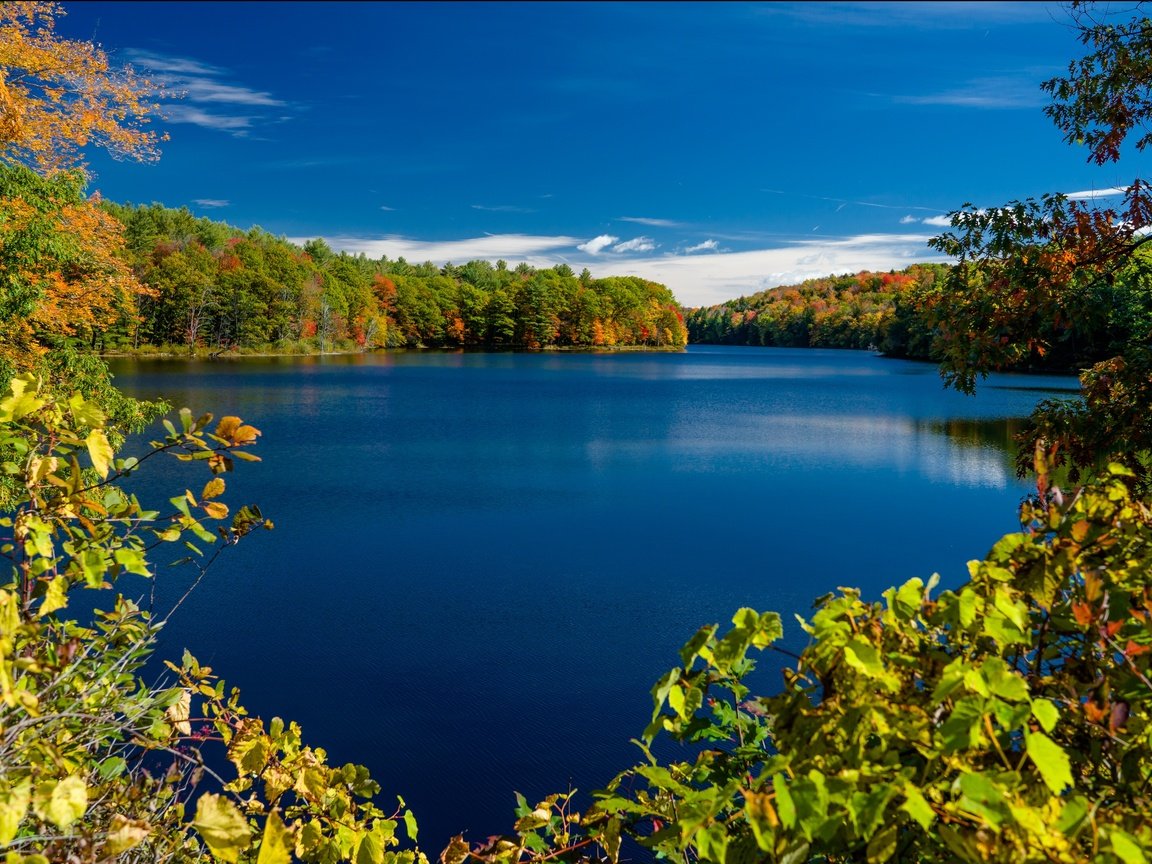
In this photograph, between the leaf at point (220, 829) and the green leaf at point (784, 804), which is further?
the leaf at point (220, 829)

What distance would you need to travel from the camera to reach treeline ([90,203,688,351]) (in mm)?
55281

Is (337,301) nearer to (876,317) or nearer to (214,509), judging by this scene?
(876,317)

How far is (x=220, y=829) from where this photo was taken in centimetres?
137

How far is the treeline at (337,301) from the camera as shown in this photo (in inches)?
2176

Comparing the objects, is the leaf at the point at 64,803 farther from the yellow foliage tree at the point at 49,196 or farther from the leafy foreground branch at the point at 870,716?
the yellow foliage tree at the point at 49,196

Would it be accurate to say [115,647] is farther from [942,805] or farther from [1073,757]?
[1073,757]

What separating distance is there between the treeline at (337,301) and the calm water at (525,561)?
1324 inches

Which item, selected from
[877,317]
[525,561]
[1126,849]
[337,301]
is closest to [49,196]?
[525,561]

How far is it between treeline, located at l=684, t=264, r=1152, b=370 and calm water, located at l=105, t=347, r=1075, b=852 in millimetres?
4256

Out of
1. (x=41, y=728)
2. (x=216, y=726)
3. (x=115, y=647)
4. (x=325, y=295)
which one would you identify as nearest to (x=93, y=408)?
(x=41, y=728)

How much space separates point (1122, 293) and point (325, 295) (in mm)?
67249

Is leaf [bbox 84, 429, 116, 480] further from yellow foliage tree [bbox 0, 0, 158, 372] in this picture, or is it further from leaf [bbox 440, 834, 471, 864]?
yellow foliage tree [bbox 0, 0, 158, 372]

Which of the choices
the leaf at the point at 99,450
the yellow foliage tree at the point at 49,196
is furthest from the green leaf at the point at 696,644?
the yellow foliage tree at the point at 49,196

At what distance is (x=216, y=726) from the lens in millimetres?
2412
